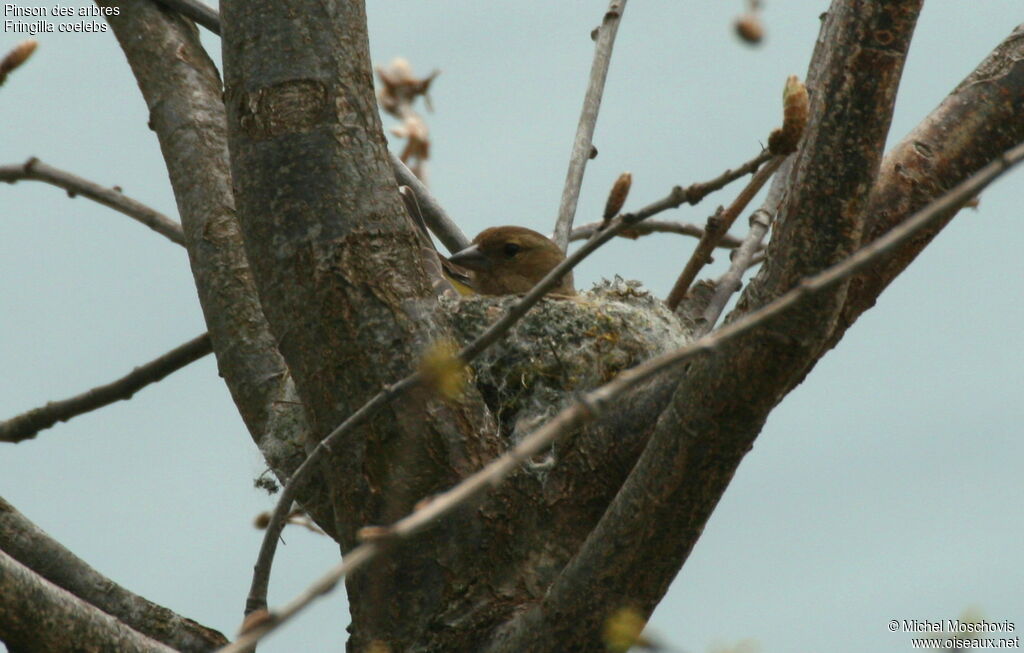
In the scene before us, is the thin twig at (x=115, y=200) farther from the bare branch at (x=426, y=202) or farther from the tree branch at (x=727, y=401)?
the tree branch at (x=727, y=401)

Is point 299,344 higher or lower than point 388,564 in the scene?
higher

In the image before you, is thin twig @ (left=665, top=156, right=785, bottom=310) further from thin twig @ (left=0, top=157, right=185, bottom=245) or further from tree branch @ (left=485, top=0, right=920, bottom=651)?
thin twig @ (left=0, top=157, right=185, bottom=245)

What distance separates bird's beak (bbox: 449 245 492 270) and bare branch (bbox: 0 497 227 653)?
275cm

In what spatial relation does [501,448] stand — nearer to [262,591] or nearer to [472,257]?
[262,591]

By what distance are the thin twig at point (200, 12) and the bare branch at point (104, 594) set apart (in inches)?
81.5

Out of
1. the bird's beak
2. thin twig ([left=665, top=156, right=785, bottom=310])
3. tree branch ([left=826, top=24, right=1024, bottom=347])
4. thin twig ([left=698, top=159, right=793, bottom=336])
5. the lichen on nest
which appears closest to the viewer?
tree branch ([left=826, top=24, right=1024, bottom=347])

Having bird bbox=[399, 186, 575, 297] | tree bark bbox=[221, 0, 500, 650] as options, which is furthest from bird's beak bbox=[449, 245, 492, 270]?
tree bark bbox=[221, 0, 500, 650]

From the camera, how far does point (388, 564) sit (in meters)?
3.44

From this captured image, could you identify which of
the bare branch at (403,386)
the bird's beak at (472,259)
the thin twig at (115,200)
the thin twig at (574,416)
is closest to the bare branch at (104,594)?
the bare branch at (403,386)

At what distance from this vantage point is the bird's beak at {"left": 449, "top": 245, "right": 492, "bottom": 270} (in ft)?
20.9

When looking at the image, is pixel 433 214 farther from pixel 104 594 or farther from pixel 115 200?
pixel 104 594

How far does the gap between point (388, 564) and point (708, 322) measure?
223 centimetres

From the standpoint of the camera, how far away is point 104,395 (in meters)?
4.36

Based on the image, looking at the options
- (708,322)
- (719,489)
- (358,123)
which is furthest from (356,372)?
(708,322)
